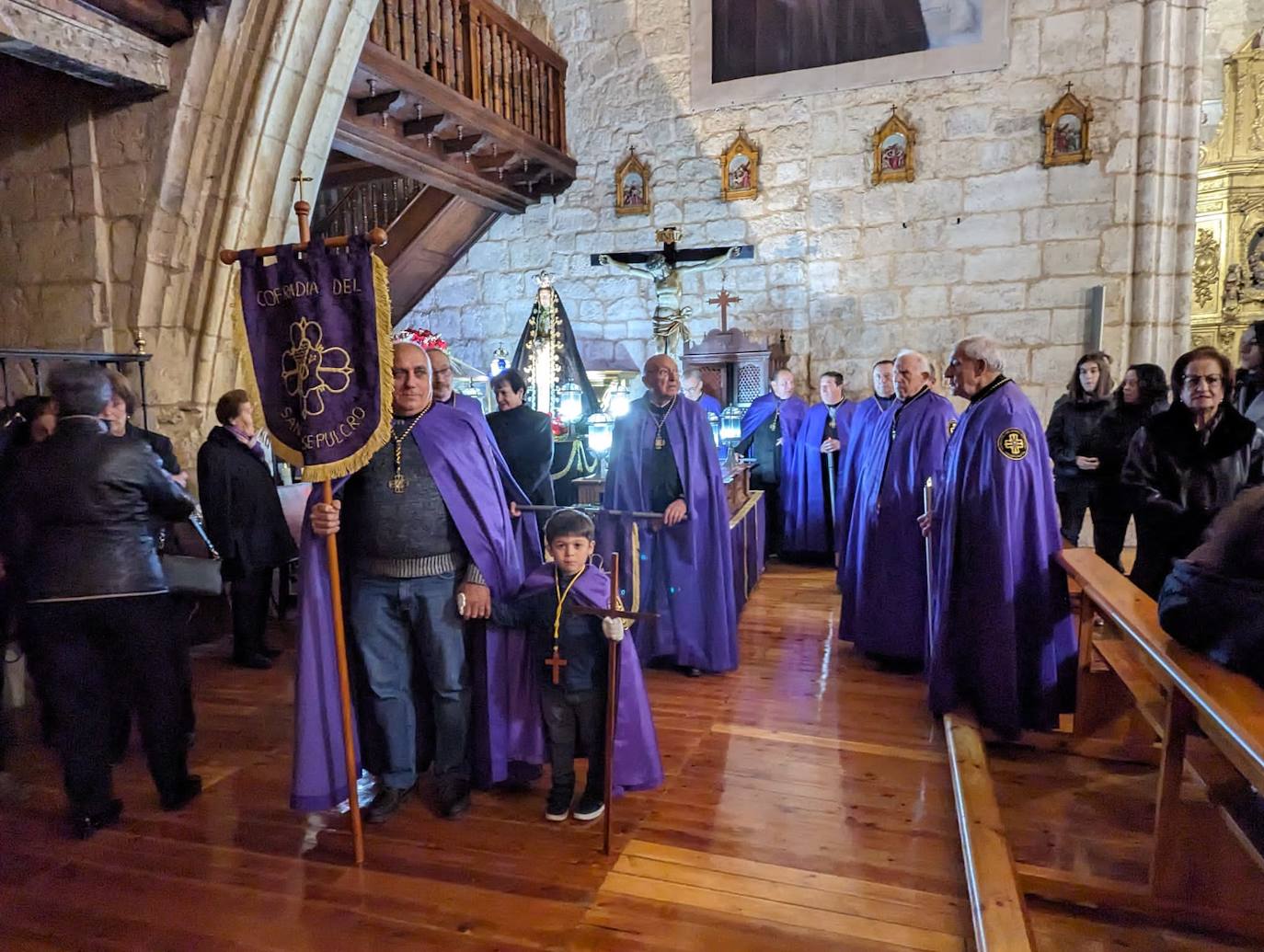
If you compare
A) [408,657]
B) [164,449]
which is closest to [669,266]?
[164,449]

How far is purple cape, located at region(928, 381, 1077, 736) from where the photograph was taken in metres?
3.30

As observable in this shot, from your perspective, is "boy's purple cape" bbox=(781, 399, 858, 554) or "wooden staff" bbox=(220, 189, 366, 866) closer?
"wooden staff" bbox=(220, 189, 366, 866)

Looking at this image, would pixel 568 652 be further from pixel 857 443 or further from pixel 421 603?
pixel 857 443

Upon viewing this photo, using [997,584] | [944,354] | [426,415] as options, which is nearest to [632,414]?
[426,415]

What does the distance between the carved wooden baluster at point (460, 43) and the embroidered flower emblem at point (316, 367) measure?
16.2 feet

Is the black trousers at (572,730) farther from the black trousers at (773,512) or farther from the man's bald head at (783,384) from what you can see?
the man's bald head at (783,384)

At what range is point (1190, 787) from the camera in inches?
122

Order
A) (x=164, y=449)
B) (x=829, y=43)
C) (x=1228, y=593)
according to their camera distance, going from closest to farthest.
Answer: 1. (x=1228, y=593)
2. (x=164, y=449)
3. (x=829, y=43)

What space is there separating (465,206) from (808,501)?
4.94m

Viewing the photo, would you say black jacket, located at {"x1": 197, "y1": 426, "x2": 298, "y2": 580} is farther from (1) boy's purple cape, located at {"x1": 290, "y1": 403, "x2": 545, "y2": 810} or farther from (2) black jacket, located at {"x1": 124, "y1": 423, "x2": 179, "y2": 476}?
(1) boy's purple cape, located at {"x1": 290, "y1": 403, "x2": 545, "y2": 810}

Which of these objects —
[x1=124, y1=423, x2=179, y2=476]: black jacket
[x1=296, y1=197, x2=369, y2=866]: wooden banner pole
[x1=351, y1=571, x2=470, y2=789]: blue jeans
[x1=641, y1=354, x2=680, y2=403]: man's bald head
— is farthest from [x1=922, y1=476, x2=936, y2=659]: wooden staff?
[x1=124, y1=423, x2=179, y2=476]: black jacket

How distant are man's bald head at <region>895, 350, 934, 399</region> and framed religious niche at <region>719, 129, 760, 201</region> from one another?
170 inches

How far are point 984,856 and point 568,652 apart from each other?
1.43 metres

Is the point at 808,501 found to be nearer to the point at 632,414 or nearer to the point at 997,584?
the point at 632,414
